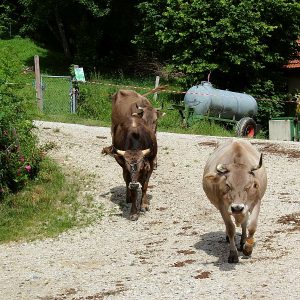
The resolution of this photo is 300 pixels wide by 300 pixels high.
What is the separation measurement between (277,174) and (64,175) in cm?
455

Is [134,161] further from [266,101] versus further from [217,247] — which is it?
[266,101]

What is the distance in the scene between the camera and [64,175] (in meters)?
14.0

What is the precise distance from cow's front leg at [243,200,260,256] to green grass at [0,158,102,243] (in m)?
3.81

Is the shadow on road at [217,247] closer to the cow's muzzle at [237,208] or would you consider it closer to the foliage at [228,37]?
the cow's muzzle at [237,208]

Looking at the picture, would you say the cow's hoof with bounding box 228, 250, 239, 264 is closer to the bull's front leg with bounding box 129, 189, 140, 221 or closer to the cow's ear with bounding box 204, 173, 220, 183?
the cow's ear with bounding box 204, 173, 220, 183

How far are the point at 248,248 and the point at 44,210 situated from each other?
482cm

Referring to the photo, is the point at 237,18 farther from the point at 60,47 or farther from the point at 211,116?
the point at 60,47

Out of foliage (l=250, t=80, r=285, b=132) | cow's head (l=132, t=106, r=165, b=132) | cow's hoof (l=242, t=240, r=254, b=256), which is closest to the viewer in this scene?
cow's hoof (l=242, t=240, r=254, b=256)

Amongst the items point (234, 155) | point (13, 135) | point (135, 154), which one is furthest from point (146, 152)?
point (234, 155)

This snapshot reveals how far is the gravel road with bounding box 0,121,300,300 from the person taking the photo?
798 centimetres

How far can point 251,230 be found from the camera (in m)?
8.66

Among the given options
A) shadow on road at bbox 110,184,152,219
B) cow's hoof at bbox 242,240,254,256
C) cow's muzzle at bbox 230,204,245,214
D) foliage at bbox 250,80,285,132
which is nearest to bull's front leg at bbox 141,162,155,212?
shadow on road at bbox 110,184,152,219

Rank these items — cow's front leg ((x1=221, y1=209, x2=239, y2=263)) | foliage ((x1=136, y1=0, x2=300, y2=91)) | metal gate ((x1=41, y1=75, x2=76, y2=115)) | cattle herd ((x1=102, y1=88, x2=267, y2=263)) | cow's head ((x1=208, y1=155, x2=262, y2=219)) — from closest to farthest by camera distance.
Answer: cow's head ((x1=208, y1=155, x2=262, y2=219)) < cattle herd ((x1=102, y1=88, x2=267, y2=263)) < cow's front leg ((x1=221, y1=209, x2=239, y2=263)) < metal gate ((x1=41, y1=75, x2=76, y2=115)) < foliage ((x1=136, y1=0, x2=300, y2=91))

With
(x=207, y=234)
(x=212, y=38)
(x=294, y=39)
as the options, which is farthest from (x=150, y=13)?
(x=207, y=234)
